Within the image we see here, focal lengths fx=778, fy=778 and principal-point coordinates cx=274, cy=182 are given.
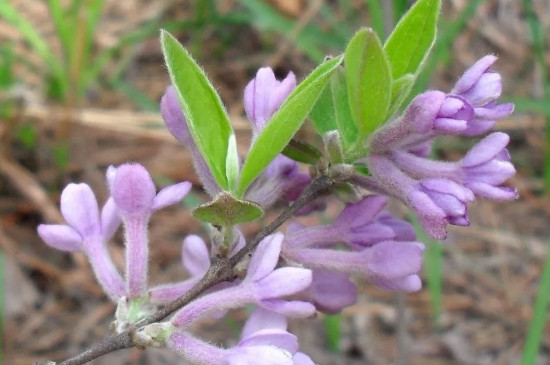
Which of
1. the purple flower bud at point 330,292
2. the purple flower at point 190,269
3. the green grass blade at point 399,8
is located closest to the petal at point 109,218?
the purple flower at point 190,269

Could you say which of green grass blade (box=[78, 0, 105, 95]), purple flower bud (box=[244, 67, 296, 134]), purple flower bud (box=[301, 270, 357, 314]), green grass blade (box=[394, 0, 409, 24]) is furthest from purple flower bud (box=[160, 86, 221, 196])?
green grass blade (box=[78, 0, 105, 95])

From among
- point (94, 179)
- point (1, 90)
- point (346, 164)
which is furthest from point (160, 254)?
point (346, 164)

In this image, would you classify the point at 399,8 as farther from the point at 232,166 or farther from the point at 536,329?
the point at 232,166

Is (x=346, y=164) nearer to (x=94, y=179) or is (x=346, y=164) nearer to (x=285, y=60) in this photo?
(x=94, y=179)

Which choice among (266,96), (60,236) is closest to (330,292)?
(266,96)

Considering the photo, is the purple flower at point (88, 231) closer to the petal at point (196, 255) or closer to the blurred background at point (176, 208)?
the petal at point (196, 255)

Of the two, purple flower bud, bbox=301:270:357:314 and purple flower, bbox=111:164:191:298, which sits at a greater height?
purple flower, bbox=111:164:191:298

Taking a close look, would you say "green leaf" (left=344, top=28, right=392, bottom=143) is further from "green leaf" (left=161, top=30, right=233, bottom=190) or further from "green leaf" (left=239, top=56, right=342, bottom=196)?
"green leaf" (left=161, top=30, right=233, bottom=190)
